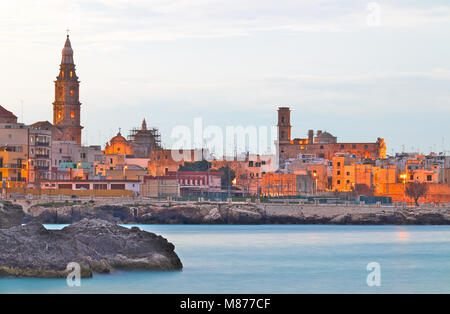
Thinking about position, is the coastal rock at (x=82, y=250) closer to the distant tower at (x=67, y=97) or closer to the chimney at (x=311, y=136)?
→ the distant tower at (x=67, y=97)

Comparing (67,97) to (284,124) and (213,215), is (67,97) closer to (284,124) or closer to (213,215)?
(284,124)

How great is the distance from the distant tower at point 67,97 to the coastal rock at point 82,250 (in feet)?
317

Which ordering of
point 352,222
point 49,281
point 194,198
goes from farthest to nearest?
point 194,198, point 352,222, point 49,281

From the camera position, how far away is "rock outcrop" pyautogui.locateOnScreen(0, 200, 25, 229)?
5150 cm

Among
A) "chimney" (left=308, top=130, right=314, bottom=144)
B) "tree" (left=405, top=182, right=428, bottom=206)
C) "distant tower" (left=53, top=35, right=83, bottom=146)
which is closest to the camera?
"tree" (left=405, top=182, right=428, bottom=206)

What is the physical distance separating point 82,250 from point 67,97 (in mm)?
101192

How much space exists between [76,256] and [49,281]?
1476 mm

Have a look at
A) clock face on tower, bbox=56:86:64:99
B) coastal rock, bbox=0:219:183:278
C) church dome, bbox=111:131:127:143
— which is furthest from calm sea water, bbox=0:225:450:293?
clock face on tower, bbox=56:86:64:99

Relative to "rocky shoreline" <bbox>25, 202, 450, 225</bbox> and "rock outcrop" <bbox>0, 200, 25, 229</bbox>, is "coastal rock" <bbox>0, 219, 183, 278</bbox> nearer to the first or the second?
"rock outcrop" <bbox>0, 200, 25, 229</bbox>

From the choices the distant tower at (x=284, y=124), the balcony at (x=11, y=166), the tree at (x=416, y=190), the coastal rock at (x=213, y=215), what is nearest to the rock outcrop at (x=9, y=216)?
the coastal rock at (x=213, y=215)

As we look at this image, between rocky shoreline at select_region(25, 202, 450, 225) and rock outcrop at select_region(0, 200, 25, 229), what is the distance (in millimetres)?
23928

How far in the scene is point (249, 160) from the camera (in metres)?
110

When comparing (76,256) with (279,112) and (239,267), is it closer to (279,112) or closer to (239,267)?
(239,267)
